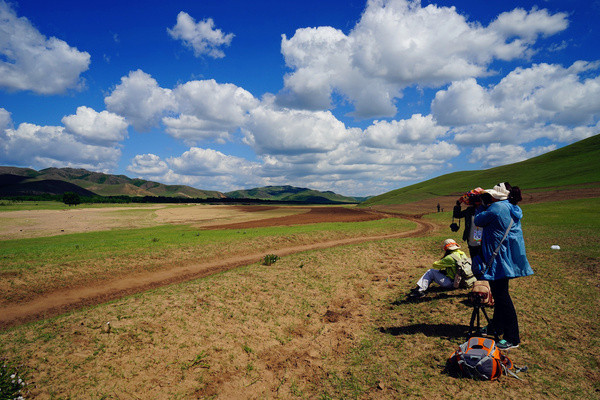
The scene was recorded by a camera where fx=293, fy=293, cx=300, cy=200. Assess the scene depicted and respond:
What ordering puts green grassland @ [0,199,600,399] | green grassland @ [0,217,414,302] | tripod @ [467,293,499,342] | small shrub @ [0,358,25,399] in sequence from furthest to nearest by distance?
green grassland @ [0,217,414,302] → tripod @ [467,293,499,342] → green grassland @ [0,199,600,399] → small shrub @ [0,358,25,399]

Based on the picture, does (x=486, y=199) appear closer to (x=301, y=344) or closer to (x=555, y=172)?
(x=301, y=344)

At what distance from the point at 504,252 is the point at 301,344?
6.50 m

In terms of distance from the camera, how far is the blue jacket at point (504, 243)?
7.07m

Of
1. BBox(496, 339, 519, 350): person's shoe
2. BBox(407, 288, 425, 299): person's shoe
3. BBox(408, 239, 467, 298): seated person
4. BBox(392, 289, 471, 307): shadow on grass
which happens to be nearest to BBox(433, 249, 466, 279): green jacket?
BBox(408, 239, 467, 298): seated person

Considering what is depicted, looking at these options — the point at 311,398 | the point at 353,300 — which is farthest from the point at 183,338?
the point at 353,300

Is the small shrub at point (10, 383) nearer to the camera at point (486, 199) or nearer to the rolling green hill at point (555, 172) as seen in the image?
the camera at point (486, 199)

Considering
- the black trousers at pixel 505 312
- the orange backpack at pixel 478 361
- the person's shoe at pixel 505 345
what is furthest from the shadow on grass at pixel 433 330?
the orange backpack at pixel 478 361

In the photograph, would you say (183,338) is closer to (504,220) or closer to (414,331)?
(414,331)

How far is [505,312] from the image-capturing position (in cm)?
732

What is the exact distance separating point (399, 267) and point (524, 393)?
1087 centimetres

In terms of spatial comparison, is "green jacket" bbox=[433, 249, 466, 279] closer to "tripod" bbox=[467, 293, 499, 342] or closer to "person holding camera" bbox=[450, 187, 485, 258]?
"person holding camera" bbox=[450, 187, 485, 258]

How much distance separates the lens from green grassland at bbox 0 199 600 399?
6.91m

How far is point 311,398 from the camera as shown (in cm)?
705

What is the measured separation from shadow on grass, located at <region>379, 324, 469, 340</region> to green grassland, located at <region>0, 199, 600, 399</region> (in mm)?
31
